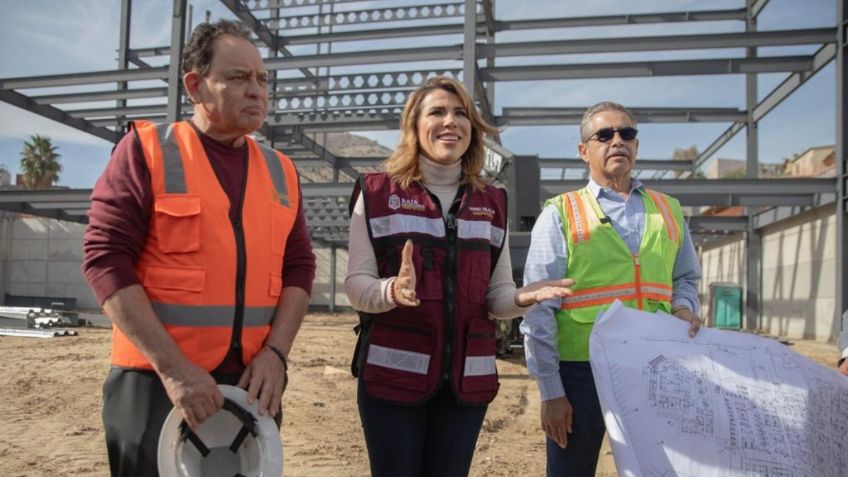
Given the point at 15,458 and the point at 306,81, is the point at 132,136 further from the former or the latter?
the point at 306,81

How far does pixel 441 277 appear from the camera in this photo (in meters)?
2.21

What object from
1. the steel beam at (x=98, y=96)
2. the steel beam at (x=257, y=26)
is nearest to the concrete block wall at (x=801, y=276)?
the steel beam at (x=257, y=26)

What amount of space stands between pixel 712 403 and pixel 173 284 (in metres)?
1.59

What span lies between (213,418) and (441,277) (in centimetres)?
83

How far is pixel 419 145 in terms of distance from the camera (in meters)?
2.41

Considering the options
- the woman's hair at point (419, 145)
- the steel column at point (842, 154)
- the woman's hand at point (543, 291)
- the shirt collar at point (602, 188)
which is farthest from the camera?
the steel column at point (842, 154)

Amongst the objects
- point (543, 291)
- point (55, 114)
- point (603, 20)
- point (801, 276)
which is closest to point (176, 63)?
point (55, 114)

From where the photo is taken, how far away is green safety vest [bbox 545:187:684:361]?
2.46m

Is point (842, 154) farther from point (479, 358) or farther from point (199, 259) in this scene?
point (199, 259)

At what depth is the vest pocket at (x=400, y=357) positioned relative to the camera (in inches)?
83.7

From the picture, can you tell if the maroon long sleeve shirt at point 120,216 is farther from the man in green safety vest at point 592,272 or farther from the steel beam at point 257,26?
the steel beam at point 257,26

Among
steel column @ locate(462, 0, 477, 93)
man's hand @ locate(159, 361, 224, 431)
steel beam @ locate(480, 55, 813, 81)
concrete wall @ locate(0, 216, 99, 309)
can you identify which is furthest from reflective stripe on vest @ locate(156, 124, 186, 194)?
concrete wall @ locate(0, 216, 99, 309)

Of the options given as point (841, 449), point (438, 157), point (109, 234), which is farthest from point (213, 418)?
point (841, 449)

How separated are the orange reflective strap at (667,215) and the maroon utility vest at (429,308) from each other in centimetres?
76
